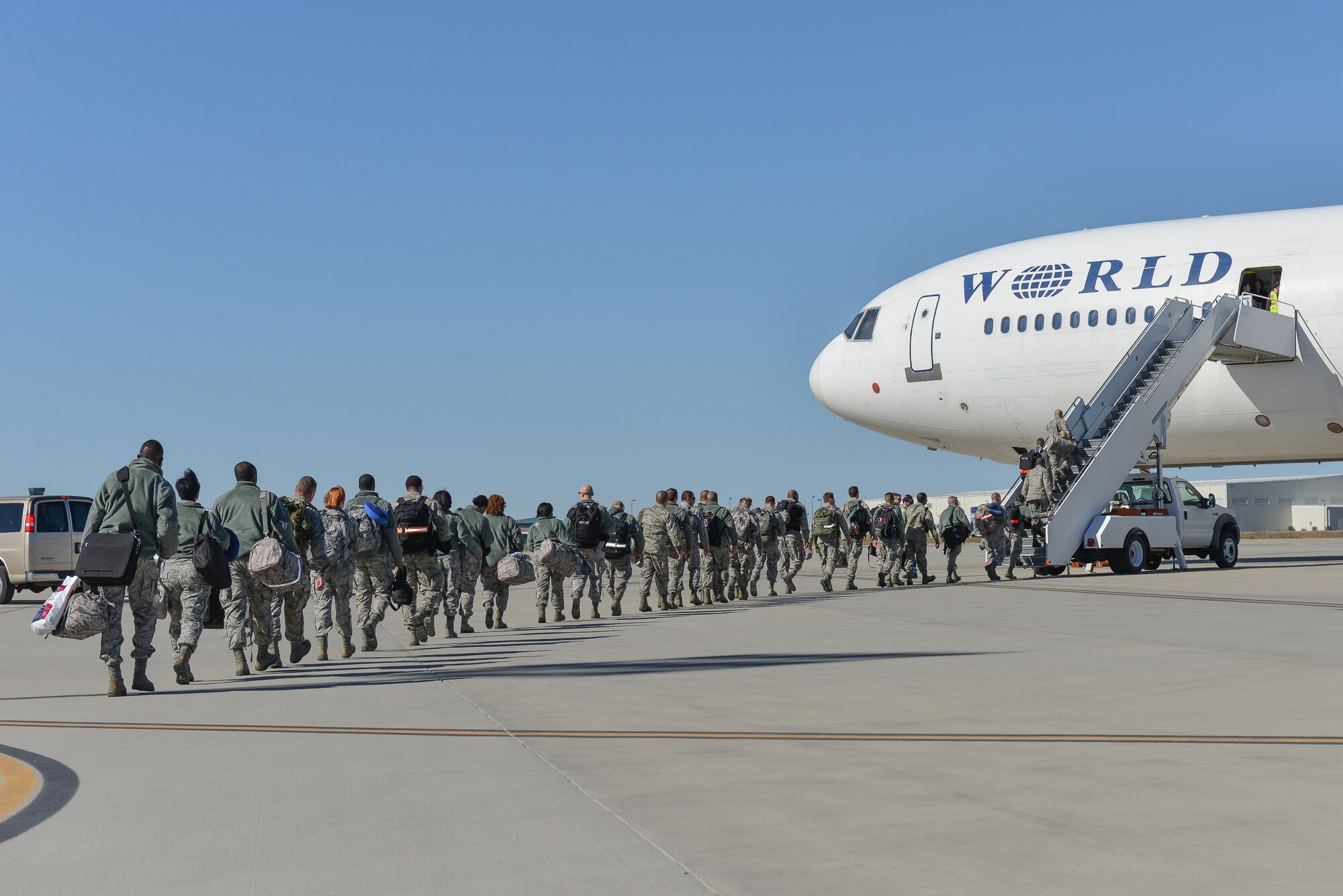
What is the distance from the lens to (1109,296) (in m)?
25.3

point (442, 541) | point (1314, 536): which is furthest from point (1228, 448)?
point (1314, 536)

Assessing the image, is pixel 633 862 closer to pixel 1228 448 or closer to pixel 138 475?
pixel 138 475

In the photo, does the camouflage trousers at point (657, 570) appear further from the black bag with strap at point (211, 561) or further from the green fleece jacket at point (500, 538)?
the black bag with strap at point (211, 561)

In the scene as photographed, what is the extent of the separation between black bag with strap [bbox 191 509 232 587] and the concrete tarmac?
2.93 feet

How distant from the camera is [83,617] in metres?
10.0

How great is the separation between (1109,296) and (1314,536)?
1519 inches

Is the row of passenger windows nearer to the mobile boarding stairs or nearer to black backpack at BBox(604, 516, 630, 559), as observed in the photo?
the mobile boarding stairs

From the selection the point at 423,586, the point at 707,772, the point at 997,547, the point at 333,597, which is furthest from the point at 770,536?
the point at 707,772

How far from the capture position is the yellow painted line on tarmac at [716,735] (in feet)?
22.9

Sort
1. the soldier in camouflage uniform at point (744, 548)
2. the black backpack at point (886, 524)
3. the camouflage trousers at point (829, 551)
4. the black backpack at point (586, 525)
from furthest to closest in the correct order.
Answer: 1. the black backpack at point (886, 524)
2. the camouflage trousers at point (829, 551)
3. the soldier in camouflage uniform at point (744, 548)
4. the black backpack at point (586, 525)

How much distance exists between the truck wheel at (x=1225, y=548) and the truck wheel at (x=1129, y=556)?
6.88ft

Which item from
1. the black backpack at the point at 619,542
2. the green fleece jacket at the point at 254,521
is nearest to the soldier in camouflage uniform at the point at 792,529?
the black backpack at the point at 619,542

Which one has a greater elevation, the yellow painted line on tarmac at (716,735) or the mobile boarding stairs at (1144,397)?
the mobile boarding stairs at (1144,397)

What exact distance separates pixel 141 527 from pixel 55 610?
875 millimetres
